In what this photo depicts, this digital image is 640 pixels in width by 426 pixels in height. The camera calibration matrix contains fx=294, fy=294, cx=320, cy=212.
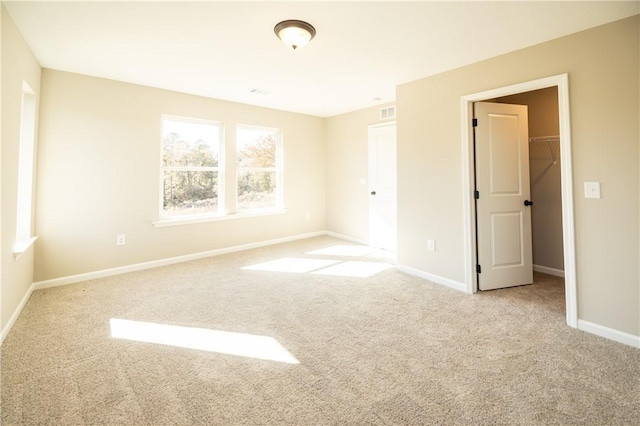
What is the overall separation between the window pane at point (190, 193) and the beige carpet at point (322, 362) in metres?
1.47

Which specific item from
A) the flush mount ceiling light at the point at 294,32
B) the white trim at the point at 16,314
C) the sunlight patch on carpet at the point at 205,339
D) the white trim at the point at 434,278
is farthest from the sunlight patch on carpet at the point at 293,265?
the flush mount ceiling light at the point at 294,32

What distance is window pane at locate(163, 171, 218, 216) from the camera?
14.6ft

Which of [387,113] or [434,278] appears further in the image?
[387,113]

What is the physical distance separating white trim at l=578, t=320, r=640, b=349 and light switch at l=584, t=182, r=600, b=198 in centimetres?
106

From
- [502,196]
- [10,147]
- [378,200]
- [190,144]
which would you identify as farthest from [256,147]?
[502,196]

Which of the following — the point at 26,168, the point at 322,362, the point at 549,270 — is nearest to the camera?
the point at 322,362

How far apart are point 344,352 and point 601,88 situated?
9.52 feet

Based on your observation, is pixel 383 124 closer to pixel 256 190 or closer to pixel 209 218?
pixel 256 190

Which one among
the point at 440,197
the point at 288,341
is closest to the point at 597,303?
the point at 440,197

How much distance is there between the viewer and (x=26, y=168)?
315 cm

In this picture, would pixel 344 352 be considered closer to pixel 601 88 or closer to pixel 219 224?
pixel 601 88

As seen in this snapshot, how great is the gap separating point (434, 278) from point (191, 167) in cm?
388

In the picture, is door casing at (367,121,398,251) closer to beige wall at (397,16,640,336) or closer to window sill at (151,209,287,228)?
window sill at (151,209,287,228)

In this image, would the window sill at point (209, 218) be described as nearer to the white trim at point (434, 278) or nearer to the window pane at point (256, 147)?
the window pane at point (256, 147)
